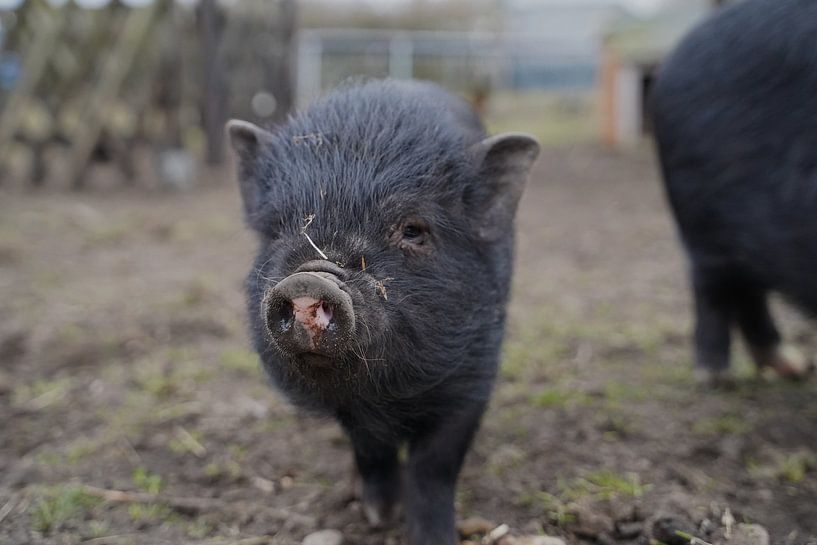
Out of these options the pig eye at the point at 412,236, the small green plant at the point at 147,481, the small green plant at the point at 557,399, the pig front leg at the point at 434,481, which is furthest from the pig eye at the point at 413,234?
the small green plant at the point at 557,399

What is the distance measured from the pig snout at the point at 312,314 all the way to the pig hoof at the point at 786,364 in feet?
9.09

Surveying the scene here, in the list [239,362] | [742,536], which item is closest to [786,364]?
[742,536]

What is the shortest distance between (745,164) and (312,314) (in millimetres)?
2156

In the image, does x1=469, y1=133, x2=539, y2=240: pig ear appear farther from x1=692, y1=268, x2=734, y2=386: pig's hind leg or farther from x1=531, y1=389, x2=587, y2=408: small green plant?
x1=692, y1=268, x2=734, y2=386: pig's hind leg

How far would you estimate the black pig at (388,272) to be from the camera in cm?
211

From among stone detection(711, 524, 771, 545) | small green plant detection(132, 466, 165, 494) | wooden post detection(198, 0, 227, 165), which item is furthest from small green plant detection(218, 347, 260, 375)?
wooden post detection(198, 0, 227, 165)

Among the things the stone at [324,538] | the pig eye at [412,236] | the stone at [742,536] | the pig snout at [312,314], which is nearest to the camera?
the pig snout at [312,314]

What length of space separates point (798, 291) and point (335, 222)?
1973mm

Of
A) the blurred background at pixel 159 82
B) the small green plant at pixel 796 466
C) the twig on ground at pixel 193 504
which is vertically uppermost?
the blurred background at pixel 159 82

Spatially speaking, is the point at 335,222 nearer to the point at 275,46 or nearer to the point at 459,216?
the point at 459,216

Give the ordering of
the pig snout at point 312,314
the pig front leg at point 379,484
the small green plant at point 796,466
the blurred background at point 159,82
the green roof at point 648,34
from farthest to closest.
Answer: the green roof at point 648,34
the blurred background at point 159,82
the small green plant at point 796,466
the pig front leg at point 379,484
the pig snout at point 312,314

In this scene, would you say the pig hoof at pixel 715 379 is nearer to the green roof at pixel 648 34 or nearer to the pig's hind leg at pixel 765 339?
the pig's hind leg at pixel 765 339

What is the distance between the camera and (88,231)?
7.35m

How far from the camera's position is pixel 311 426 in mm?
3641
